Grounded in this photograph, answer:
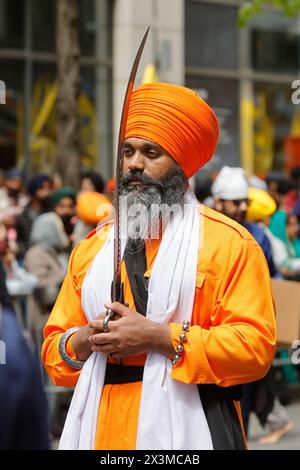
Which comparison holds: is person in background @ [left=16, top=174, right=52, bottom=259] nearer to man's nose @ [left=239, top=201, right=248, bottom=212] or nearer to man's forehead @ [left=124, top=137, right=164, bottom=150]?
man's nose @ [left=239, top=201, right=248, bottom=212]

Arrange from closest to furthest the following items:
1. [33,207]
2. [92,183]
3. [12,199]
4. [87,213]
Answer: [87,213] < [92,183] < [33,207] < [12,199]

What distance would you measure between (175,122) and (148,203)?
0.92ft

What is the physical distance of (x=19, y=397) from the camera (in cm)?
213

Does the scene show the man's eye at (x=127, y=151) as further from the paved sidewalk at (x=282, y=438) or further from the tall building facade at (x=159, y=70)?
the tall building facade at (x=159, y=70)

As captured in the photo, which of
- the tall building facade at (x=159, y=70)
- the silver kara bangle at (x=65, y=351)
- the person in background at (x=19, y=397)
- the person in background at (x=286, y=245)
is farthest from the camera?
the tall building facade at (x=159, y=70)

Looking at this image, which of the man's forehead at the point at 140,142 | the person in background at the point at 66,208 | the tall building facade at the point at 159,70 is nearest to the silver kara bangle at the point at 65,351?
the man's forehead at the point at 140,142

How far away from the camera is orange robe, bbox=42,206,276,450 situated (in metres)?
3.51

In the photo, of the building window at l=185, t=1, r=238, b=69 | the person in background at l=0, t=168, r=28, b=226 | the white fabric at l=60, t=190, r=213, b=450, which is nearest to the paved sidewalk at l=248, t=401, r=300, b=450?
the person in background at l=0, t=168, r=28, b=226

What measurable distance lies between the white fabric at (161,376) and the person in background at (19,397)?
1211 mm

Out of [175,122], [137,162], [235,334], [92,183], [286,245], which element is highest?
[175,122]

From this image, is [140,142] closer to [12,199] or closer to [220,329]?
[220,329]

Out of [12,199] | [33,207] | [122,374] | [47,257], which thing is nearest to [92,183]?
[33,207]

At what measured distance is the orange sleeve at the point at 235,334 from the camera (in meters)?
3.51
